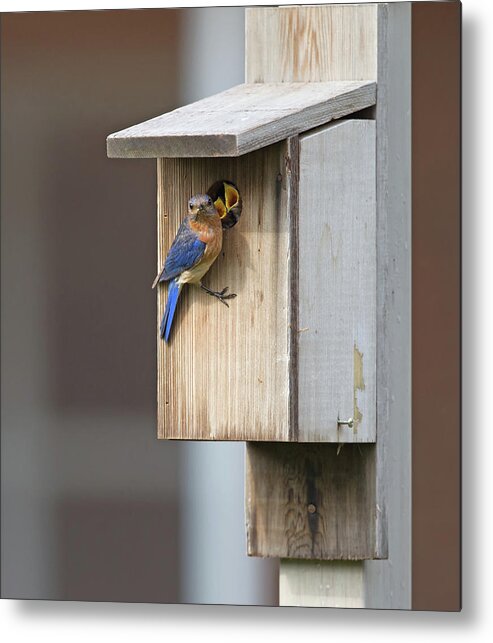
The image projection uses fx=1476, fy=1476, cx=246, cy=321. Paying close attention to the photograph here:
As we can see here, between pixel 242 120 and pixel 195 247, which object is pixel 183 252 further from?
pixel 242 120

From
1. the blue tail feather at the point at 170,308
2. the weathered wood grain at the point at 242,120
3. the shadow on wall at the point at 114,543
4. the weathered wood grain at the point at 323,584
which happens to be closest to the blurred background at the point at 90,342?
the shadow on wall at the point at 114,543

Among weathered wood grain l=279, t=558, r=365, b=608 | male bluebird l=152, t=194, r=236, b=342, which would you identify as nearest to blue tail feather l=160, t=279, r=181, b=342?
male bluebird l=152, t=194, r=236, b=342

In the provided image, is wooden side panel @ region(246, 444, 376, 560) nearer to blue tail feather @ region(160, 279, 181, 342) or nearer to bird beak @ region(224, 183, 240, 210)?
blue tail feather @ region(160, 279, 181, 342)

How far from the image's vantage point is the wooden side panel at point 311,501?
2.09 m

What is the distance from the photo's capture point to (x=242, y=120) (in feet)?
6.15

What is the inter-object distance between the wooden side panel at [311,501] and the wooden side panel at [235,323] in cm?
19

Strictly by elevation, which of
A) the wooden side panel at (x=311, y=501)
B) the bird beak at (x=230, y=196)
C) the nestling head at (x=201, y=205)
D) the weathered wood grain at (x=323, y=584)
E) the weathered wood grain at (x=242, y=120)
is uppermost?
the weathered wood grain at (x=242, y=120)

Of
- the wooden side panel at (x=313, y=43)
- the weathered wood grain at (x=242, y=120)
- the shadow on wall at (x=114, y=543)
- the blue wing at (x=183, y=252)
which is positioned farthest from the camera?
the shadow on wall at (x=114, y=543)

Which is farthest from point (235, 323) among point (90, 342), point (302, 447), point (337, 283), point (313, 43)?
point (90, 342)

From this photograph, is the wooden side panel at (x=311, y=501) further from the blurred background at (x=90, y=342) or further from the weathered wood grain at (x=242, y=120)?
the weathered wood grain at (x=242, y=120)

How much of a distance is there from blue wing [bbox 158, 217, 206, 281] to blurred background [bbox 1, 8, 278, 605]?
556mm

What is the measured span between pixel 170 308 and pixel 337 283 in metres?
0.23

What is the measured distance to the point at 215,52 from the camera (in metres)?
2.39

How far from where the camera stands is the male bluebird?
6.30ft
